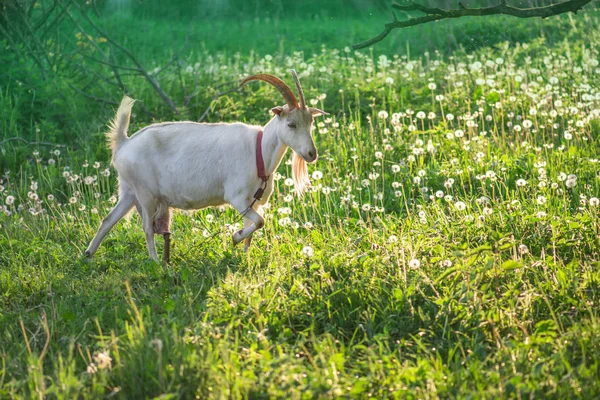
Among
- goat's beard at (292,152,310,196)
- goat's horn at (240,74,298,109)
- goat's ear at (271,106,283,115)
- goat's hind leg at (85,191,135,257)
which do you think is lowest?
goat's hind leg at (85,191,135,257)

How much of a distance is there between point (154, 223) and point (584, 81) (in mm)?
6457

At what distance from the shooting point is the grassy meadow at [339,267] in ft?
13.4

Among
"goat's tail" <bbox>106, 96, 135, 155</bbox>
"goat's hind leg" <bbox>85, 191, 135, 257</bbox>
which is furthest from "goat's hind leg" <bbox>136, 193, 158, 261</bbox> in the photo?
"goat's tail" <bbox>106, 96, 135, 155</bbox>

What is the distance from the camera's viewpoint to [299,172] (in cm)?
676

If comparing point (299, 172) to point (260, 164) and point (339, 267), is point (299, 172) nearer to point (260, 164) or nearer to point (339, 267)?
point (260, 164)

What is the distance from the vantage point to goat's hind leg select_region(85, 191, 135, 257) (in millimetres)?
6840

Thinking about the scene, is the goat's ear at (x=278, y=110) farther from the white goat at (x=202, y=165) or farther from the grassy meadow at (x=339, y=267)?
the grassy meadow at (x=339, y=267)

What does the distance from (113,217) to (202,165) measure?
39.1 inches

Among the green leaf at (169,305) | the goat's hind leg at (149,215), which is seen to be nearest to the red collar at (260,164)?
the goat's hind leg at (149,215)

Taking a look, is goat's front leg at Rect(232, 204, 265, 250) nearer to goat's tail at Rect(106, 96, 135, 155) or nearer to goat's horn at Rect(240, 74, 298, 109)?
goat's horn at Rect(240, 74, 298, 109)

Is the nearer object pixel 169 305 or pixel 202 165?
pixel 169 305

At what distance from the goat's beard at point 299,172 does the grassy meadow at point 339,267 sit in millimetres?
289

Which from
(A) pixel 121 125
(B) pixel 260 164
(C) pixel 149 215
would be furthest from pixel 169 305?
(A) pixel 121 125

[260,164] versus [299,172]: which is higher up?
[260,164]
